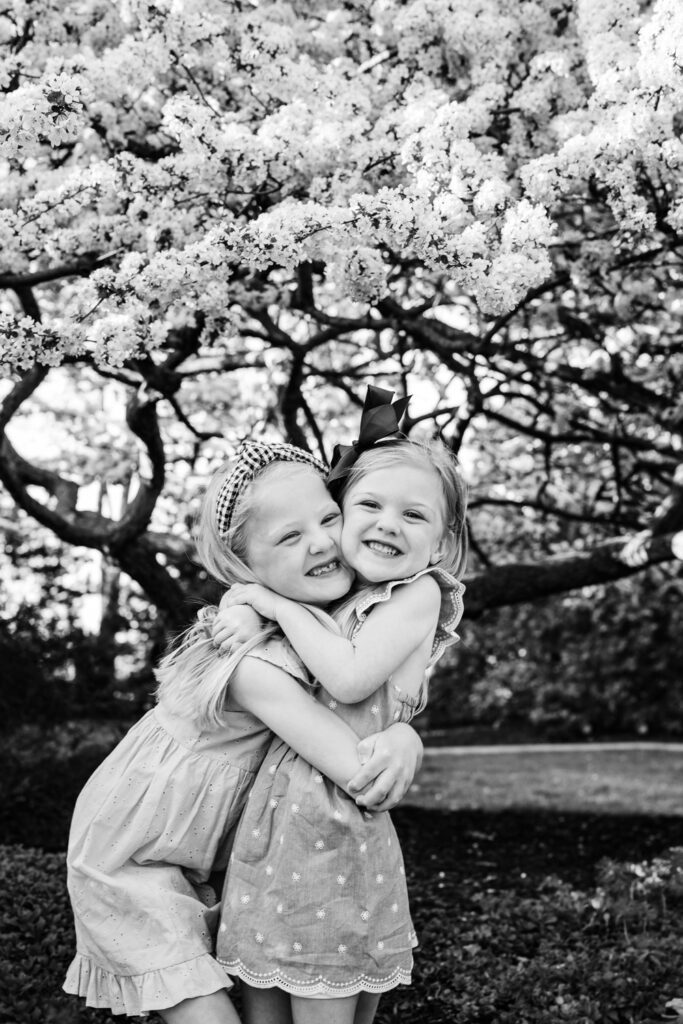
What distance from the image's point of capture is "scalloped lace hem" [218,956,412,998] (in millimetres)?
2123

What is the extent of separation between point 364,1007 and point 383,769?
554 mm

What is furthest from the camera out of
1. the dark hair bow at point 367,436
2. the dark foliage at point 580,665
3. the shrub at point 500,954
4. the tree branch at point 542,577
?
the dark foliage at point 580,665

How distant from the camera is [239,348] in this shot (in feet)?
24.2

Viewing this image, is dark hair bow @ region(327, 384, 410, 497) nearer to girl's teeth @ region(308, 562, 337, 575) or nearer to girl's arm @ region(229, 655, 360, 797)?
girl's teeth @ region(308, 562, 337, 575)

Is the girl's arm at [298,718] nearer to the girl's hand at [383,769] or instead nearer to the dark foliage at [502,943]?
the girl's hand at [383,769]

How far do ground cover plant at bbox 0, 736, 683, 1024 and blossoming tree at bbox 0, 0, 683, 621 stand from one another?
1.43 m

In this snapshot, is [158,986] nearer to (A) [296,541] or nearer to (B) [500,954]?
(A) [296,541]

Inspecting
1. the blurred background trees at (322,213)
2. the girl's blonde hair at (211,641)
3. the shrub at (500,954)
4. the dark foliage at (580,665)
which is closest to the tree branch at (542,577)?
the blurred background trees at (322,213)

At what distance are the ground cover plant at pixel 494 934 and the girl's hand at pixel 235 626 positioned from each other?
61.7 inches

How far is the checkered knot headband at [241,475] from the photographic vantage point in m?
2.40

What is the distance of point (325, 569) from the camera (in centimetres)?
236

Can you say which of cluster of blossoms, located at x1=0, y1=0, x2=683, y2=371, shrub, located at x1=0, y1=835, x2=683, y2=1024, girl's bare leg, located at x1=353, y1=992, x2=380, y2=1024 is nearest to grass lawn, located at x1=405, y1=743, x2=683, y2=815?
shrub, located at x1=0, y1=835, x2=683, y2=1024

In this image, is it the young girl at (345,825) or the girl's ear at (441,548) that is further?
the girl's ear at (441,548)

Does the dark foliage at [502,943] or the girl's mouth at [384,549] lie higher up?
the girl's mouth at [384,549]
